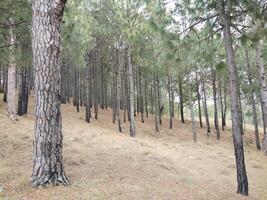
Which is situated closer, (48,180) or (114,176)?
(48,180)

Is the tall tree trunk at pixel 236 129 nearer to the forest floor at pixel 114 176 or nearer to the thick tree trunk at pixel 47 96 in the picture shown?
the forest floor at pixel 114 176

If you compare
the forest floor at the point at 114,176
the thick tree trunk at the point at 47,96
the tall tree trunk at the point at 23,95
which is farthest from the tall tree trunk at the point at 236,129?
the tall tree trunk at the point at 23,95

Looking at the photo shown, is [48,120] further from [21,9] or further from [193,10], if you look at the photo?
[193,10]

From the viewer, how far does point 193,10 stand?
34.5 feet

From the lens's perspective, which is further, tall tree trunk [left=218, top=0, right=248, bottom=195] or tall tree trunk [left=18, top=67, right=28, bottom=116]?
tall tree trunk [left=18, top=67, right=28, bottom=116]

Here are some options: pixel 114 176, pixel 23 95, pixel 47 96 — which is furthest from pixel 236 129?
pixel 23 95

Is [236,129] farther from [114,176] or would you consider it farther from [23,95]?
[23,95]

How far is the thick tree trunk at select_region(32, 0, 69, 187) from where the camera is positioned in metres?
6.53

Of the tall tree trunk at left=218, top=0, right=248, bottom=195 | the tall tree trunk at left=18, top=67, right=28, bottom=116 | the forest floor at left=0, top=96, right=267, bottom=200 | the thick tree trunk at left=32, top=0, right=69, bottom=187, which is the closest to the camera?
the forest floor at left=0, top=96, right=267, bottom=200

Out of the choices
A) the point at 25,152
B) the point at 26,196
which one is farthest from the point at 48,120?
the point at 25,152

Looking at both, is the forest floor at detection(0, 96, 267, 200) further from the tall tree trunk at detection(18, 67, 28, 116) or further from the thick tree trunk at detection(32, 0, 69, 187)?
the tall tree trunk at detection(18, 67, 28, 116)

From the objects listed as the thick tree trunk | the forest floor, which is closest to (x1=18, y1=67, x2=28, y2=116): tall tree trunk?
the forest floor

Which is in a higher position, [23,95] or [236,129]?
[23,95]

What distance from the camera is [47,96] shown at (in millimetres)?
6605
